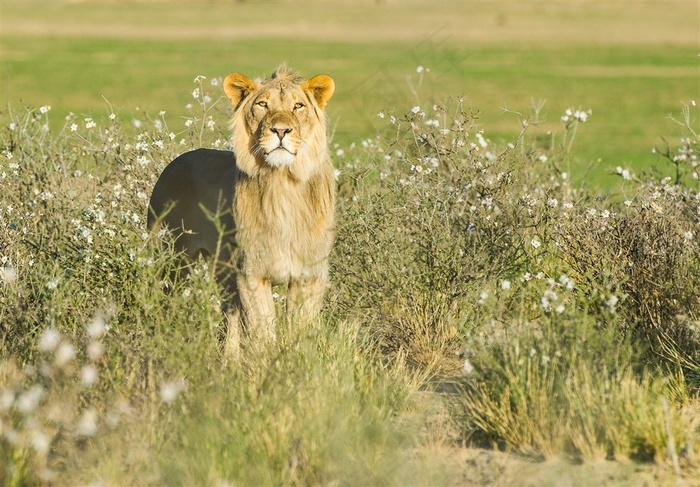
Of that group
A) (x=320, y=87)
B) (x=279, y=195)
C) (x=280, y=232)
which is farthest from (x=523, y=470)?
(x=320, y=87)

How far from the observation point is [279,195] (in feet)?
24.3

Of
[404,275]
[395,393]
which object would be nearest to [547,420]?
[395,393]

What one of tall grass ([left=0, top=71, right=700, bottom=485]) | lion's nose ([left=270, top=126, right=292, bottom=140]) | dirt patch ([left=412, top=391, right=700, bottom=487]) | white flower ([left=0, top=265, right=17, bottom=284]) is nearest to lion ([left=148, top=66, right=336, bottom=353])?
lion's nose ([left=270, top=126, right=292, bottom=140])

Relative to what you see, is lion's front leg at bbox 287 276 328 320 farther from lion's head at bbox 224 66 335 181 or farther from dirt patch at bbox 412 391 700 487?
dirt patch at bbox 412 391 700 487

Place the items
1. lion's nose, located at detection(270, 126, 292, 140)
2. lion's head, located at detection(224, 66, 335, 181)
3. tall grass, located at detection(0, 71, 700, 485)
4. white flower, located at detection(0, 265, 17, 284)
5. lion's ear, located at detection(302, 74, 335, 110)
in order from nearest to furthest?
tall grass, located at detection(0, 71, 700, 485)
white flower, located at detection(0, 265, 17, 284)
lion's nose, located at detection(270, 126, 292, 140)
lion's head, located at detection(224, 66, 335, 181)
lion's ear, located at detection(302, 74, 335, 110)

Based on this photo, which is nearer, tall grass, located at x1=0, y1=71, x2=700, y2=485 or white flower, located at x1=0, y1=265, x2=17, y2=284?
tall grass, located at x1=0, y1=71, x2=700, y2=485

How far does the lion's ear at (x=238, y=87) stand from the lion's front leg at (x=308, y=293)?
1.24 m

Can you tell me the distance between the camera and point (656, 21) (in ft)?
360

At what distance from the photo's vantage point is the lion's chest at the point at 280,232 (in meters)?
7.32

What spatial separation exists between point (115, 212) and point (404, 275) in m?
2.09

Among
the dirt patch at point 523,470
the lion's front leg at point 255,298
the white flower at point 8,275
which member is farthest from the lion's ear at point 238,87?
the dirt patch at point 523,470

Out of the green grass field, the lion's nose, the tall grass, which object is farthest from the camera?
the green grass field

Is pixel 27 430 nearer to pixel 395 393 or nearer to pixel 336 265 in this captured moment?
pixel 395 393

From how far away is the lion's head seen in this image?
282 inches
